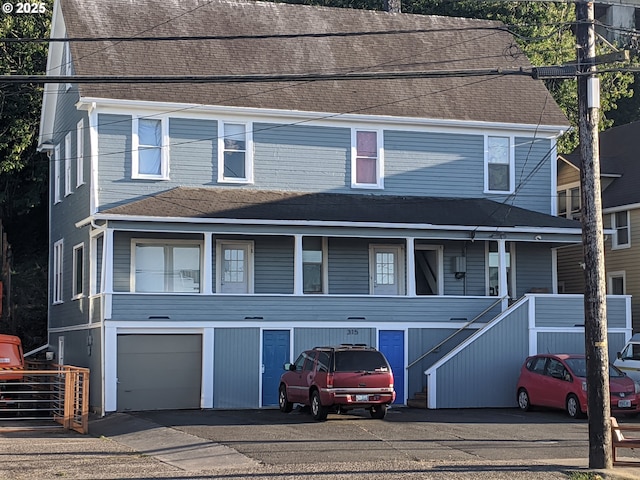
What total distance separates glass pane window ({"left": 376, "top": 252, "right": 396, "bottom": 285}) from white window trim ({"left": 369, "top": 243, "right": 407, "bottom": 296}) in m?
0.15

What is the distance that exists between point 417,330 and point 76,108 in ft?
39.5

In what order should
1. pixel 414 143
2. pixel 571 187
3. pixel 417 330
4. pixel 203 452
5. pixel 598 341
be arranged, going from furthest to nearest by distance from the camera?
pixel 571 187 < pixel 414 143 < pixel 417 330 < pixel 203 452 < pixel 598 341

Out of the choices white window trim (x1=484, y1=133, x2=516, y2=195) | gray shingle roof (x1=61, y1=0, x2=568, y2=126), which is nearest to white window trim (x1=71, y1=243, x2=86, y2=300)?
gray shingle roof (x1=61, y1=0, x2=568, y2=126)

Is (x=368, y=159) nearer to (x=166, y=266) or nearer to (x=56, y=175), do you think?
(x=166, y=266)

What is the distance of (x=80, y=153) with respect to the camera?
1216 inches

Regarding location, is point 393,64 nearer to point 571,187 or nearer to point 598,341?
point 571,187

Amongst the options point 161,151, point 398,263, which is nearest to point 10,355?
point 161,151

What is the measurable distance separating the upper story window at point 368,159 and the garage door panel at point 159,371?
714cm

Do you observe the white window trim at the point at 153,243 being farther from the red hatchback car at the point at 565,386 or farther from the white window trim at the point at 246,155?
the red hatchback car at the point at 565,386

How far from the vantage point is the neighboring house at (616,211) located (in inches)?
1452

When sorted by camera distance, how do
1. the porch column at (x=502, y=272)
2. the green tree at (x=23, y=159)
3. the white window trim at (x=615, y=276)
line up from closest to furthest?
the porch column at (x=502, y=272), the white window trim at (x=615, y=276), the green tree at (x=23, y=159)

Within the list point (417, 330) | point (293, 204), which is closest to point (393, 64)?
point (293, 204)

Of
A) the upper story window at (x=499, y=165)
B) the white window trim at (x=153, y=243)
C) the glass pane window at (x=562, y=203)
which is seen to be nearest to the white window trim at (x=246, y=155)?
the white window trim at (x=153, y=243)

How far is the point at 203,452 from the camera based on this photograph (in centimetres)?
1878
